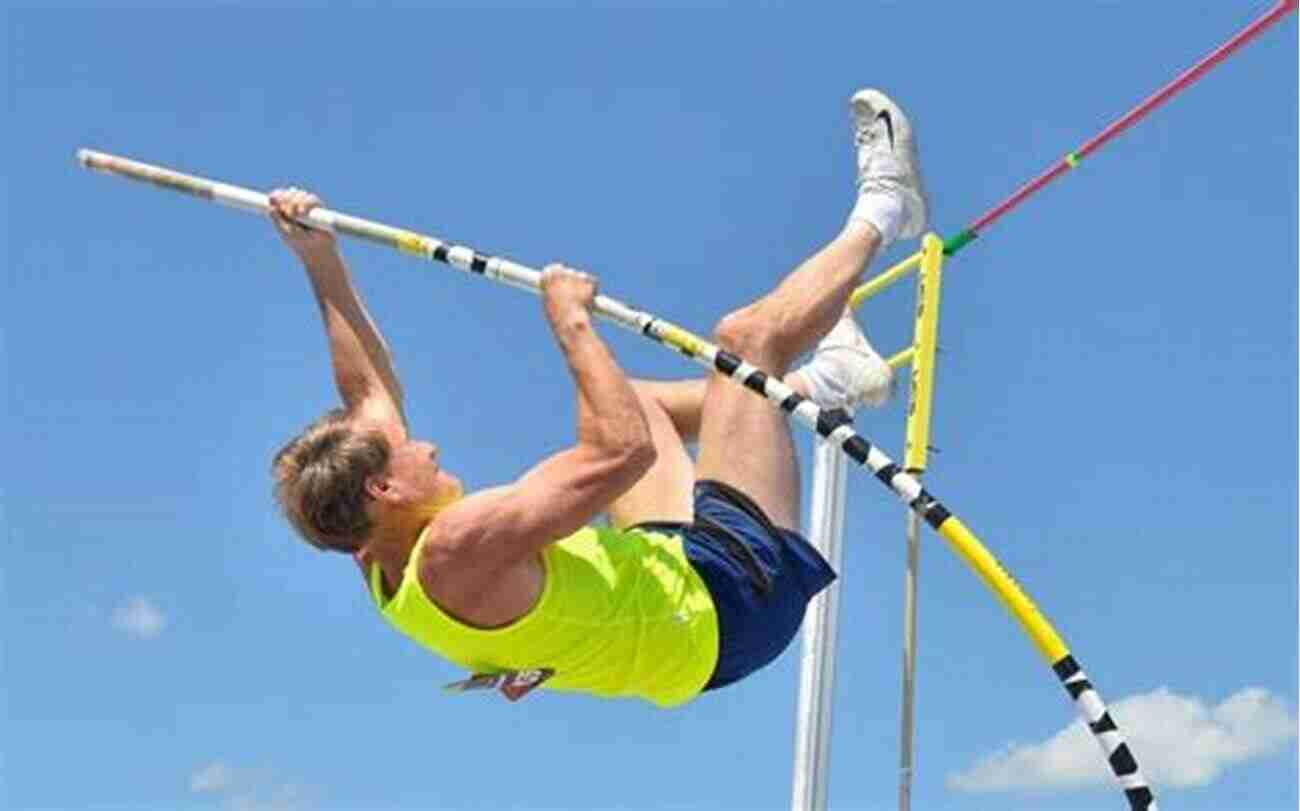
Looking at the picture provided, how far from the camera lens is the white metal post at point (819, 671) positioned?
6852mm

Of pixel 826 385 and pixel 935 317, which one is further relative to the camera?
pixel 935 317

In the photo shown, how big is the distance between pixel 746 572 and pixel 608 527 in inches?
21.4

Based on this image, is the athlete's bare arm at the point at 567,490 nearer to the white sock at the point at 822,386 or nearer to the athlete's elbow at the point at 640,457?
the athlete's elbow at the point at 640,457

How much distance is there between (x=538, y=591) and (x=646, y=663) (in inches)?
16.5

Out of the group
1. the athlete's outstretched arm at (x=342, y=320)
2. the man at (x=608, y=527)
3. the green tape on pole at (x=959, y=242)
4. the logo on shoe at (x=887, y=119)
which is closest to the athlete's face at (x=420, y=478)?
the man at (x=608, y=527)

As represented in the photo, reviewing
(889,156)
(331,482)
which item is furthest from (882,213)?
(331,482)

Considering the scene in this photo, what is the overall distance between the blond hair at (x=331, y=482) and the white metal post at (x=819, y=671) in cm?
203

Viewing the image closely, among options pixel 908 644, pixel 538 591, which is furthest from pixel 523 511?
pixel 908 644

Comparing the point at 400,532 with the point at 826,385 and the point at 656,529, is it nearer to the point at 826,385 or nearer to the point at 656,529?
the point at 656,529

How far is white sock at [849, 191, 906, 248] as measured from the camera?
581 centimetres

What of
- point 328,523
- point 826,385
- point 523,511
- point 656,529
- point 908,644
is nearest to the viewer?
point 523,511

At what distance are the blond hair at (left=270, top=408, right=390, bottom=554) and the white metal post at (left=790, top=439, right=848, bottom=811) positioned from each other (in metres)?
2.03

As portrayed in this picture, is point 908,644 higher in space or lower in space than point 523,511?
higher

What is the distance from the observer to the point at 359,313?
6.12 m
